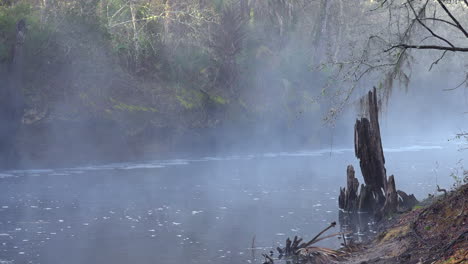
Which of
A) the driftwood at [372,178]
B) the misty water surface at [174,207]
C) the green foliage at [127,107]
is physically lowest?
the misty water surface at [174,207]

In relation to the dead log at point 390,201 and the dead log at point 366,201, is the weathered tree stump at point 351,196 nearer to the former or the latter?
the dead log at point 366,201

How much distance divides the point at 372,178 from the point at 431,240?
26.5ft

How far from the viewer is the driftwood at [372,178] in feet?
56.9

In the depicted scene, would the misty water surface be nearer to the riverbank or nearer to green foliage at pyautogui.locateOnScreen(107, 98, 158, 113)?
the riverbank

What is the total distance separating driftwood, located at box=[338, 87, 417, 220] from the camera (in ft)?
56.9

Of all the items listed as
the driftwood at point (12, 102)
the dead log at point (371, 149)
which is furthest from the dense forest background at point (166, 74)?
the dead log at point (371, 149)

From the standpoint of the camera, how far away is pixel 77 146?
34156 mm

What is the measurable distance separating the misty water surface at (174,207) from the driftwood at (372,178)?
3.03 feet

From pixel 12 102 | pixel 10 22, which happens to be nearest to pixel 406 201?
pixel 12 102

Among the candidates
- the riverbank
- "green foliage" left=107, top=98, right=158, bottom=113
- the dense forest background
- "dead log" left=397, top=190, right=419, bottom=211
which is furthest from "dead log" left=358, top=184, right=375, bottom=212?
"green foliage" left=107, top=98, right=158, bottom=113

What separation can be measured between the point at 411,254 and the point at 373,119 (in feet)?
23.1

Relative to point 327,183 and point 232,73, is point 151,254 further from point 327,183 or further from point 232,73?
point 232,73

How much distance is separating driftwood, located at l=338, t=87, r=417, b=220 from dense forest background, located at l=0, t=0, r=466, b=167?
965cm

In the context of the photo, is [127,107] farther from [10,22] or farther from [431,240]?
[431,240]
